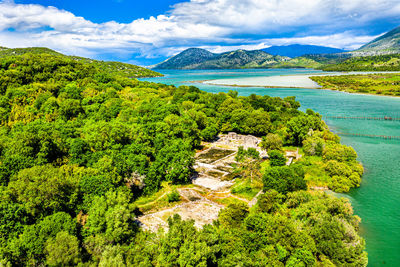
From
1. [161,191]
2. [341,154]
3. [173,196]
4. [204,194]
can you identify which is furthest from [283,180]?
[161,191]

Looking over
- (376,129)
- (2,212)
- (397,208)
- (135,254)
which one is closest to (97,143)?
(2,212)

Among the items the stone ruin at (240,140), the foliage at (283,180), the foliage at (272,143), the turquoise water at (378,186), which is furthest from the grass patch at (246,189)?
the stone ruin at (240,140)

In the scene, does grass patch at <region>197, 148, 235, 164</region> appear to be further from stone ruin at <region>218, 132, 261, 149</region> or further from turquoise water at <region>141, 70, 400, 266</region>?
turquoise water at <region>141, 70, 400, 266</region>

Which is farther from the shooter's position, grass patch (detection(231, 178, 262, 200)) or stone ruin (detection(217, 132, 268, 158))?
stone ruin (detection(217, 132, 268, 158))

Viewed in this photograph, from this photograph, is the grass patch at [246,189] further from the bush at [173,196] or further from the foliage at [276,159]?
the bush at [173,196]

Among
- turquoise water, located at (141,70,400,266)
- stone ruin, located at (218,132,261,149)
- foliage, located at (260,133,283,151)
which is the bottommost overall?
turquoise water, located at (141,70,400,266)

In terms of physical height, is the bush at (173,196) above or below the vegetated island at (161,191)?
below

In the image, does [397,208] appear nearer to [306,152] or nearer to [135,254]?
[306,152]

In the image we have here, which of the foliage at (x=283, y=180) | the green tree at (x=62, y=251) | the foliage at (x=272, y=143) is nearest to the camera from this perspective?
the green tree at (x=62, y=251)

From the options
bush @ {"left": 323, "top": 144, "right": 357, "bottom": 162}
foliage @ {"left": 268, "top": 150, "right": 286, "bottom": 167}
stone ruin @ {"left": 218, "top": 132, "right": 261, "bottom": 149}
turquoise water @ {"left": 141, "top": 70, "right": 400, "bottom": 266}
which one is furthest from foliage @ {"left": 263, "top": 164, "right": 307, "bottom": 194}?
stone ruin @ {"left": 218, "top": 132, "right": 261, "bottom": 149}
